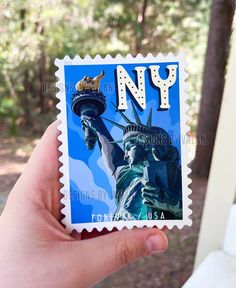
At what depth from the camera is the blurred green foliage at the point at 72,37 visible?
90cm

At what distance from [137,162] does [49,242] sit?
155mm

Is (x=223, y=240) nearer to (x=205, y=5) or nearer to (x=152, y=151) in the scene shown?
(x=205, y=5)

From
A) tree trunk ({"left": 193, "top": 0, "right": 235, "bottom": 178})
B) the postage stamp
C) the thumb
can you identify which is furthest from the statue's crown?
tree trunk ({"left": 193, "top": 0, "right": 235, "bottom": 178})

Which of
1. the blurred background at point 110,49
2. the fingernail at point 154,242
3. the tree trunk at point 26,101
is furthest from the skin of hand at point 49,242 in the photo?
the tree trunk at point 26,101

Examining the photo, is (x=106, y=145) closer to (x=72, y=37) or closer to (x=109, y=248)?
(x=109, y=248)

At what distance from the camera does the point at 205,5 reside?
108 cm

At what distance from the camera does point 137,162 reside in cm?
52

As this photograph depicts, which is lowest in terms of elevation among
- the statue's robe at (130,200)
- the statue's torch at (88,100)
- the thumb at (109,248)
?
the thumb at (109,248)

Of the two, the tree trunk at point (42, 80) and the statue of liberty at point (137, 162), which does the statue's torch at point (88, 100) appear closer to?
the statue of liberty at point (137, 162)

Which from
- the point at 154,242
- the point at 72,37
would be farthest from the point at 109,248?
the point at 72,37

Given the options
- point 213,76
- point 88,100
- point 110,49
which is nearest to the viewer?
point 88,100

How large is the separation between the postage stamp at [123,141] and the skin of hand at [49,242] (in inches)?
0.9

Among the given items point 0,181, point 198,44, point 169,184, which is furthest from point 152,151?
point 198,44

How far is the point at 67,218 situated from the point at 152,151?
0.46ft
